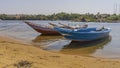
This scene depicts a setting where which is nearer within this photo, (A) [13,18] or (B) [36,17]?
(A) [13,18]

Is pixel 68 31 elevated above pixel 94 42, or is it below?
above

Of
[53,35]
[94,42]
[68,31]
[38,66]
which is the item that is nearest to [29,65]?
[38,66]

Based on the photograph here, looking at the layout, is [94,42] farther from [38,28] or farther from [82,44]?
[38,28]

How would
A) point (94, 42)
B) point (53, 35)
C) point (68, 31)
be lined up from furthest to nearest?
point (53, 35)
point (94, 42)
point (68, 31)

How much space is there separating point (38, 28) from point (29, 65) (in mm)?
19005

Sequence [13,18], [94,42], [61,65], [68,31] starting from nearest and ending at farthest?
[61,65], [68,31], [94,42], [13,18]

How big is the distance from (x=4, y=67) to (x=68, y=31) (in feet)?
31.7

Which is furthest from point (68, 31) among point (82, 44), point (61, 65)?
point (61, 65)

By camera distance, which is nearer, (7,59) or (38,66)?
(38,66)

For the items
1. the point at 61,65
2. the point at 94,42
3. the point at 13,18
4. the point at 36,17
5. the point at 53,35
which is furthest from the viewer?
the point at 36,17

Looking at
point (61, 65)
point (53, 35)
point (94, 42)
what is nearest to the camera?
point (61, 65)

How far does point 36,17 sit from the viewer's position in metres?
138

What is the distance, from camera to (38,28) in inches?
1064

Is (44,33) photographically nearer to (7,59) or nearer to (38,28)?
(38,28)
